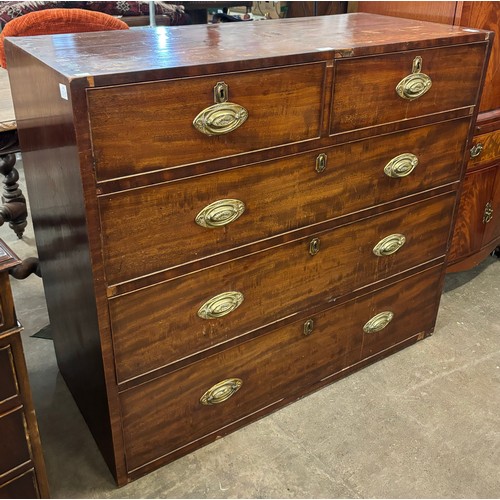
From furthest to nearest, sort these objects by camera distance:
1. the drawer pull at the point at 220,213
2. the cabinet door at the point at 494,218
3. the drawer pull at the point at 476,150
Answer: the cabinet door at the point at 494,218, the drawer pull at the point at 476,150, the drawer pull at the point at 220,213

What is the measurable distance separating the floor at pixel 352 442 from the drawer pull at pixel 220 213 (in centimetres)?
66

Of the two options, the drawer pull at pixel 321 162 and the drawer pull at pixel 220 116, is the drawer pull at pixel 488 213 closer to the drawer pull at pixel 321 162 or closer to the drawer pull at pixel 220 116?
the drawer pull at pixel 321 162

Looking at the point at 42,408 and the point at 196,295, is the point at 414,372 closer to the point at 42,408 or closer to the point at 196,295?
the point at 196,295

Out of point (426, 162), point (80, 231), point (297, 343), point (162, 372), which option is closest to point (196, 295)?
point (162, 372)

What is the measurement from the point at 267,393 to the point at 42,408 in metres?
0.66

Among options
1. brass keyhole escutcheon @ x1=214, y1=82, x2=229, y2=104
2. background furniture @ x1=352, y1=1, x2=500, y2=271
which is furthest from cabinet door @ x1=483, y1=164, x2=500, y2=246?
brass keyhole escutcheon @ x1=214, y1=82, x2=229, y2=104

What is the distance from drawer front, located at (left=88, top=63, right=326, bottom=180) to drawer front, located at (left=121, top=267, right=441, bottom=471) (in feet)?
1.77

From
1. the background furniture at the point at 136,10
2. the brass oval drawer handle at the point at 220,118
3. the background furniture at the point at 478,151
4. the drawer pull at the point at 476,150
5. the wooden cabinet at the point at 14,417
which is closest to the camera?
the wooden cabinet at the point at 14,417

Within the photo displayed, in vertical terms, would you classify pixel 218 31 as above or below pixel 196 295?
above

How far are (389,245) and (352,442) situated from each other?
570mm

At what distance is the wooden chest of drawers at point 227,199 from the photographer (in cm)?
110

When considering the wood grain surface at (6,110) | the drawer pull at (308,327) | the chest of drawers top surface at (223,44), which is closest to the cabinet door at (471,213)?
the chest of drawers top surface at (223,44)

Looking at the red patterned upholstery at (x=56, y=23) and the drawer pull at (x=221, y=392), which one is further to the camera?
the red patterned upholstery at (x=56, y=23)

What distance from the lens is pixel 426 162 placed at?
1625 millimetres
